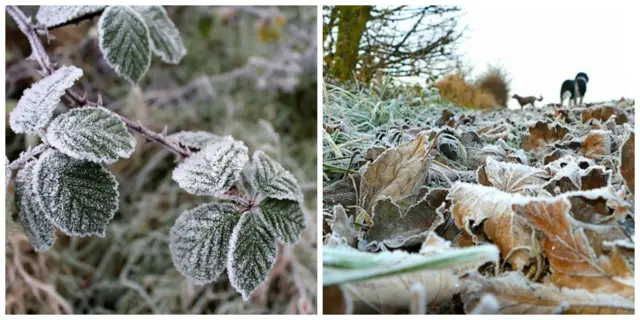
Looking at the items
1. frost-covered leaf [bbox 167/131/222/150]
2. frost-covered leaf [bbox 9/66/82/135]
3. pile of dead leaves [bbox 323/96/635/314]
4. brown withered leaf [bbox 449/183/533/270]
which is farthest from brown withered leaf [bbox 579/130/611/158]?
frost-covered leaf [bbox 9/66/82/135]

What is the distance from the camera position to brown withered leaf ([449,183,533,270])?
1.57ft

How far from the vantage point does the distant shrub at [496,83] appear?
1.87 ft

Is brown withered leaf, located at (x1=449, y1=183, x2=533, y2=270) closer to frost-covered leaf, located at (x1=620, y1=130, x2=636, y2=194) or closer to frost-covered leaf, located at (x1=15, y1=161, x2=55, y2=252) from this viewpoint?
frost-covered leaf, located at (x1=620, y1=130, x2=636, y2=194)

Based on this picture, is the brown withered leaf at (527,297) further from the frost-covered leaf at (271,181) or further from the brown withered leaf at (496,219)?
the frost-covered leaf at (271,181)

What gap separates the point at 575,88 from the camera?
570 mm

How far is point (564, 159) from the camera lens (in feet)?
1.77

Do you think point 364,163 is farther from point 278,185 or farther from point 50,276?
point 50,276

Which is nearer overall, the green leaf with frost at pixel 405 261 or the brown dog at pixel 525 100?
the green leaf with frost at pixel 405 261

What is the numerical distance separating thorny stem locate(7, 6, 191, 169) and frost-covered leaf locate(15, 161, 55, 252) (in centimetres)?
2

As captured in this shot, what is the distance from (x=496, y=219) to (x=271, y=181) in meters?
0.20

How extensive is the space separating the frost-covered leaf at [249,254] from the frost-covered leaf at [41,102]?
190 mm

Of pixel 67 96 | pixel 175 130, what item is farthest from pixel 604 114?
pixel 175 130

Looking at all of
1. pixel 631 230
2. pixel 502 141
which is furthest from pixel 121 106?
pixel 631 230

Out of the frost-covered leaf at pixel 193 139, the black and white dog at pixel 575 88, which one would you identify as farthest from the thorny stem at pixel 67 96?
the black and white dog at pixel 575 88
